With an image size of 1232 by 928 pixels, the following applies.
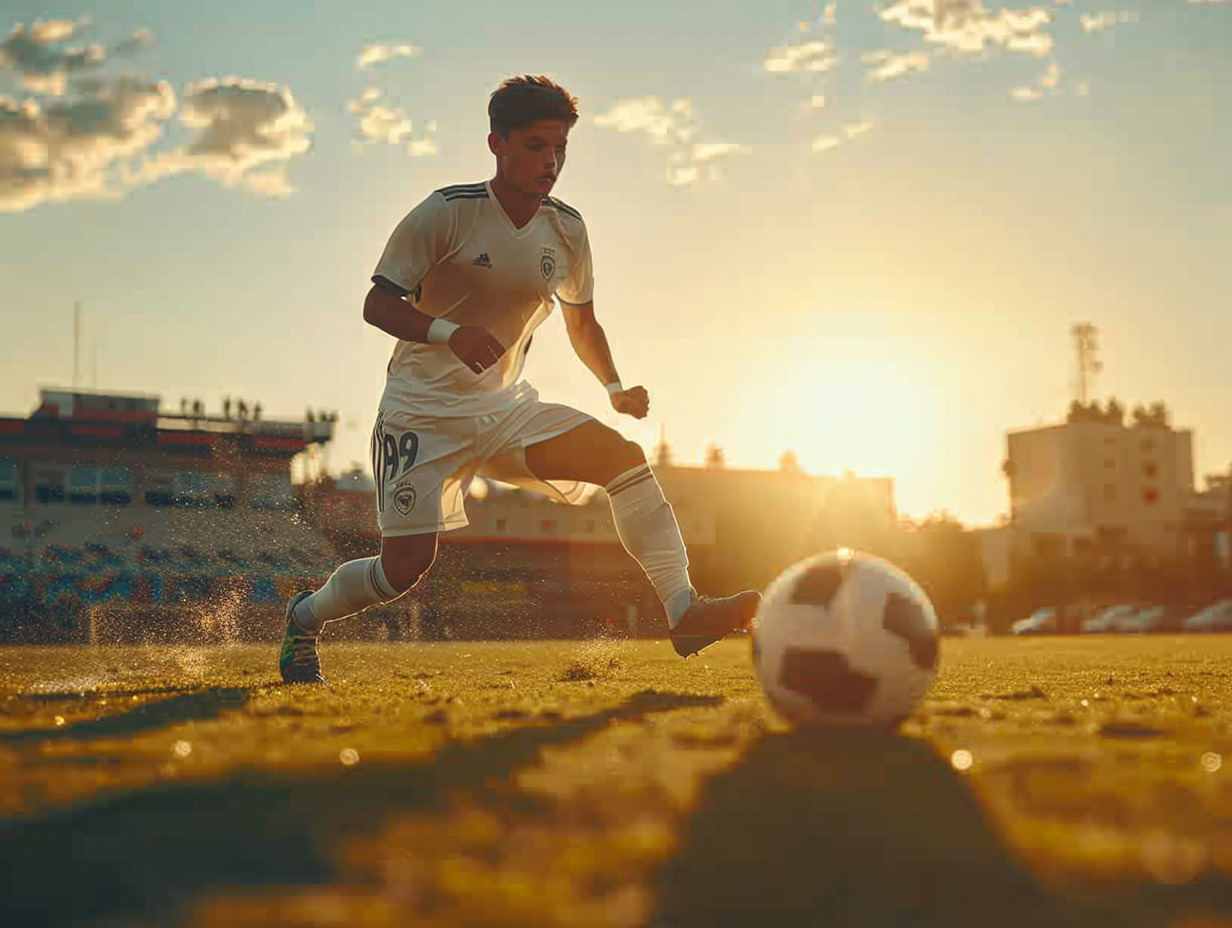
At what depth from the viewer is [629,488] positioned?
5531 mm

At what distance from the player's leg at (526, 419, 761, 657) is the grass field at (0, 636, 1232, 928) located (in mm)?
1063

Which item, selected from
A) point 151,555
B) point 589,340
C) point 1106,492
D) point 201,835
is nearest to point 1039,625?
point 1106,492

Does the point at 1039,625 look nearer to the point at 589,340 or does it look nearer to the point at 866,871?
the point at 589,340

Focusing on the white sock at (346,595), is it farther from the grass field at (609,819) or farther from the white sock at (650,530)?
the grass field at (609,819)

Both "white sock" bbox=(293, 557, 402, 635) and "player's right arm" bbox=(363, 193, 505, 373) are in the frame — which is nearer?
"player's right arm" bbox=(363, 193, 505, 373)

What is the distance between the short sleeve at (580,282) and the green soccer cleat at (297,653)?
202 cm

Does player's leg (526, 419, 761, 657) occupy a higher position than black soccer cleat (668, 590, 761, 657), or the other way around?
Result: player's leg (526, 419, 761, 657)

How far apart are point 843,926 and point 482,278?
14.3 feet

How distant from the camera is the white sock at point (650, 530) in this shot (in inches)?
210

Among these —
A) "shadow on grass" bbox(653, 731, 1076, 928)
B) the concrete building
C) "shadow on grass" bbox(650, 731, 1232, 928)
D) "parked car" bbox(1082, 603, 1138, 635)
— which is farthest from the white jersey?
the concrete building

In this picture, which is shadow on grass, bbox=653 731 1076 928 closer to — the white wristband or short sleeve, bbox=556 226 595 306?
the white wristband

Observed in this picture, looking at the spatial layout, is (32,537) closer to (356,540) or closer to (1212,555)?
(356,540)

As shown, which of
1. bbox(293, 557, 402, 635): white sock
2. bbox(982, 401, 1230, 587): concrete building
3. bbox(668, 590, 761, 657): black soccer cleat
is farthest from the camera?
bbox(982, 401, 1230, 587): concrete building

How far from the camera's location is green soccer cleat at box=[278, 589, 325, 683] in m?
6.10
